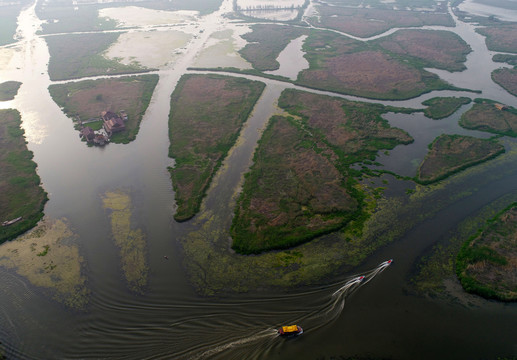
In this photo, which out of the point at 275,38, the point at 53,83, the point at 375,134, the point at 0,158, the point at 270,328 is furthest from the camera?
the point at 275,38

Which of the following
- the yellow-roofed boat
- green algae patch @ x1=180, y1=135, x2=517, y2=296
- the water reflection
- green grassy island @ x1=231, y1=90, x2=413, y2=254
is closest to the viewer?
the yellow-roofed boat

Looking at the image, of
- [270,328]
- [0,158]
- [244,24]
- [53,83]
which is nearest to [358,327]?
[270,328]

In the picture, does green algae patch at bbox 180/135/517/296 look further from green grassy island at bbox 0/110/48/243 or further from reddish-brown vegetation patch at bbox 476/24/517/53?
reddish-brown vegetation patch at bbox 476/24/517/53

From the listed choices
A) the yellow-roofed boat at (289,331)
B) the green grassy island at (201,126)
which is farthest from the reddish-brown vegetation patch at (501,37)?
the yellow-roofed boat at (289,331)

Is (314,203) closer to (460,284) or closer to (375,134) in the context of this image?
(460,284)

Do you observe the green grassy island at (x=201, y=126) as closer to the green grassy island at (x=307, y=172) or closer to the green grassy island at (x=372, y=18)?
the green grassy island at (x=307, y=172)

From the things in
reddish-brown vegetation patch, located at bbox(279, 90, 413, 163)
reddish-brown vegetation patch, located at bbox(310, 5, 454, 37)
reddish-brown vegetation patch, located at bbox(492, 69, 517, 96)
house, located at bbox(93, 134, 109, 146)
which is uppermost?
reddish-brown vegetation patch, located at bbox(310, 5, 454, 37)

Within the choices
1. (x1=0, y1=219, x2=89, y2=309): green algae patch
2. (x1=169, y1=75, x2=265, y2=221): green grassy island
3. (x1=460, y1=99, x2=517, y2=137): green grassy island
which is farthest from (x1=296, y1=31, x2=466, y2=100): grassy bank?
(x1=0, y1=219, x2=89, y2=309): green algae patch

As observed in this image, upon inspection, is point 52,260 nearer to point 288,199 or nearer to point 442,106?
point 288,199
